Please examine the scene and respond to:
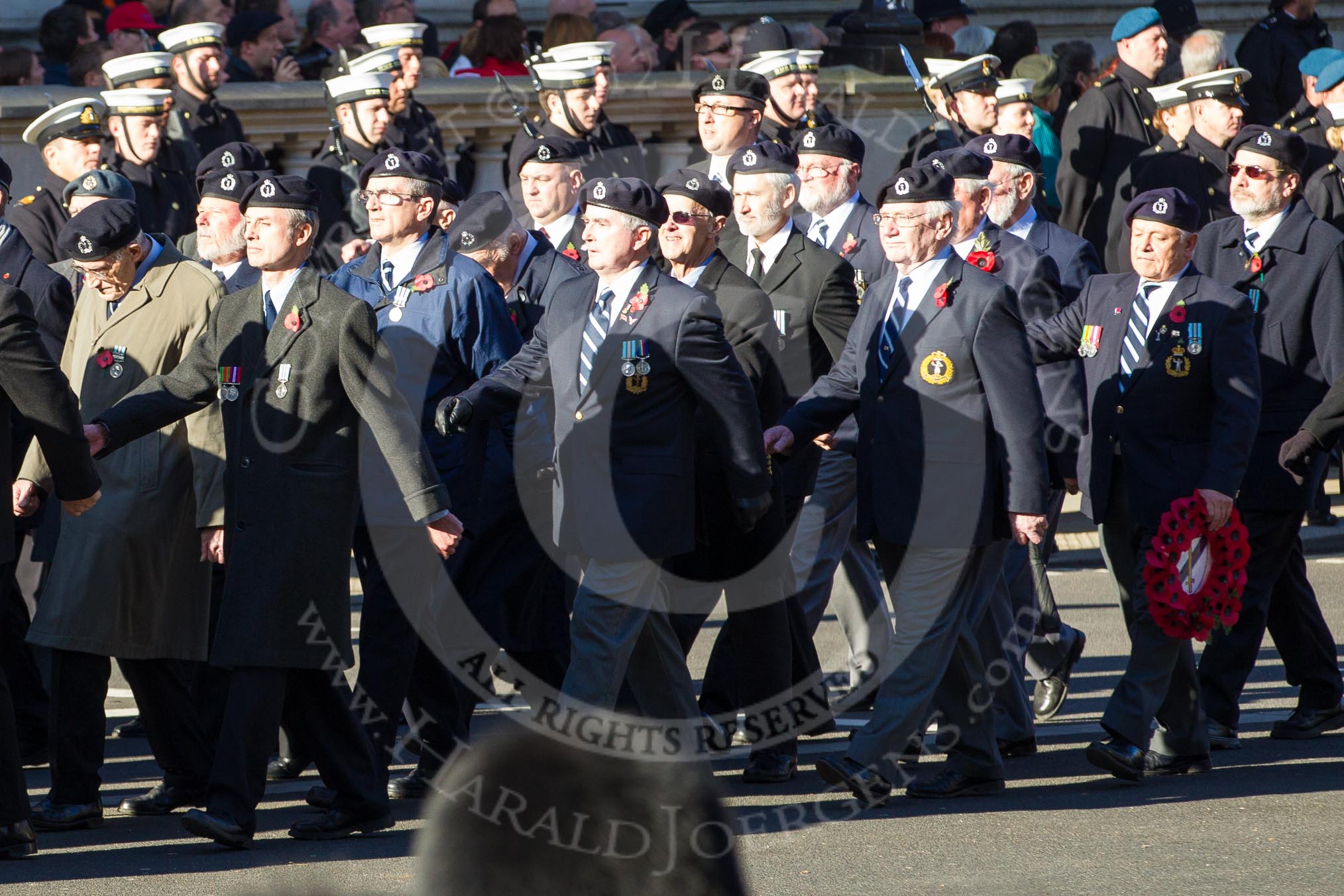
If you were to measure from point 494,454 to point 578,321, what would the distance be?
36.8 inches

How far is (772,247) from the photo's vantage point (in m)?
7.97

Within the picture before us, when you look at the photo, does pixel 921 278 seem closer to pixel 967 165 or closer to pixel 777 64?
pixel 967 165

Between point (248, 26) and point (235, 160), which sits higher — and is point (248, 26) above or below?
below

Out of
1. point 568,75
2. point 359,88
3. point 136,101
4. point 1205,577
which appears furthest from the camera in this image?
point 568,75

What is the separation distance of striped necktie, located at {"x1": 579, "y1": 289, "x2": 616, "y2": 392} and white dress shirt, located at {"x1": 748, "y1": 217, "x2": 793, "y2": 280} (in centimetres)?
137

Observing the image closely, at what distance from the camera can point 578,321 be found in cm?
668

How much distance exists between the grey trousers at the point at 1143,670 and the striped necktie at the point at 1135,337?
31 centimetres

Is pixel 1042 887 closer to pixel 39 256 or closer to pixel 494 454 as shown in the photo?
pixel 494 454

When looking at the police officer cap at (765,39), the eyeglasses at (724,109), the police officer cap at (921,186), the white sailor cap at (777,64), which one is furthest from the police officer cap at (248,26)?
the police officer cap at (921,186)

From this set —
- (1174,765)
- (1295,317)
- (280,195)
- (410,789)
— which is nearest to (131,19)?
(280,195)

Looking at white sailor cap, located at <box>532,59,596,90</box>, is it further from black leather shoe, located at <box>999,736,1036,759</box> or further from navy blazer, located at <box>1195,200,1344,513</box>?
black leather shoe, located at <box>999,736,1036,759</box>

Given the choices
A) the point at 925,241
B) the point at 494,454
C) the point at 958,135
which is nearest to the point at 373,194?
the point at 494,454

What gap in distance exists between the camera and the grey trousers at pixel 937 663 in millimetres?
6441

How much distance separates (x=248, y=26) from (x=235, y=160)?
16.1 ft
